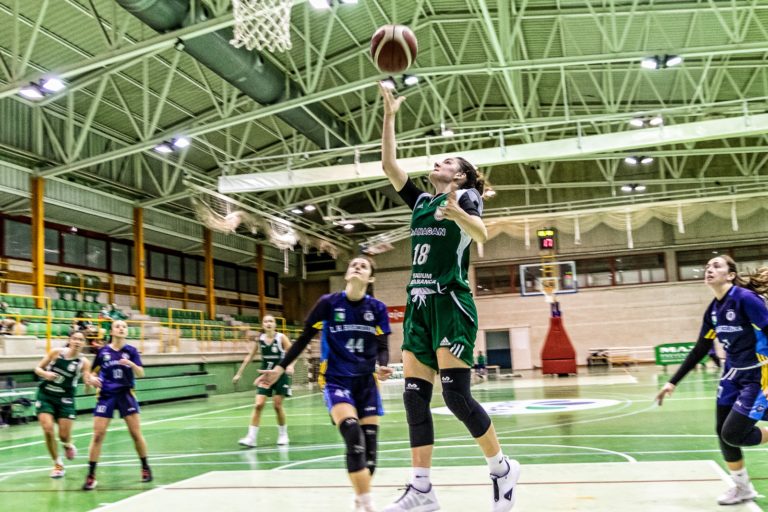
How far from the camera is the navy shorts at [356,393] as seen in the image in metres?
5.00

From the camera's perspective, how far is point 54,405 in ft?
27.1

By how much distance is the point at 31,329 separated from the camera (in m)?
19.5

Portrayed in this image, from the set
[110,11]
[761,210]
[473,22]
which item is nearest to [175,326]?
[110,11]

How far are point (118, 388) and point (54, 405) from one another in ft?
5.34

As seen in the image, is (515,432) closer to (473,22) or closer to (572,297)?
(473,22)

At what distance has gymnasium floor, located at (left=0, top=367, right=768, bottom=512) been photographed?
17.0 feet

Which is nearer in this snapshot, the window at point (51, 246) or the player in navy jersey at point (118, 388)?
the player in navy jersey at point (118, 388)

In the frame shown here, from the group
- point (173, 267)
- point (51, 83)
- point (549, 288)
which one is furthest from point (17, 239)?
point (549, 288)

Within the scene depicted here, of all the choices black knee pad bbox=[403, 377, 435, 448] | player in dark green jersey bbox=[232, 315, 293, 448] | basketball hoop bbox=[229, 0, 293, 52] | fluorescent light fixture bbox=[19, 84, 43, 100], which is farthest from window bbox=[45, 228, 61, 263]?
black knee pad bbox=[403, 377, 435, 448]

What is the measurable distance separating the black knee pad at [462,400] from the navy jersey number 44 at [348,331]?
4.01 feet

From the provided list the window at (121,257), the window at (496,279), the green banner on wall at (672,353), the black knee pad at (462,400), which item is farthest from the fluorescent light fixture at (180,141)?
the green banner on wall at (672,353)

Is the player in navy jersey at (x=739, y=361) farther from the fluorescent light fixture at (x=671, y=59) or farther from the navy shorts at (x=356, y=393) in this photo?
the fluorescent light fixture at (x=671, y=59)

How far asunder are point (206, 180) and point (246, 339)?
8.42 meters

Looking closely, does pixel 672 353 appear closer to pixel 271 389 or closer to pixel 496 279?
pixel 496 279
